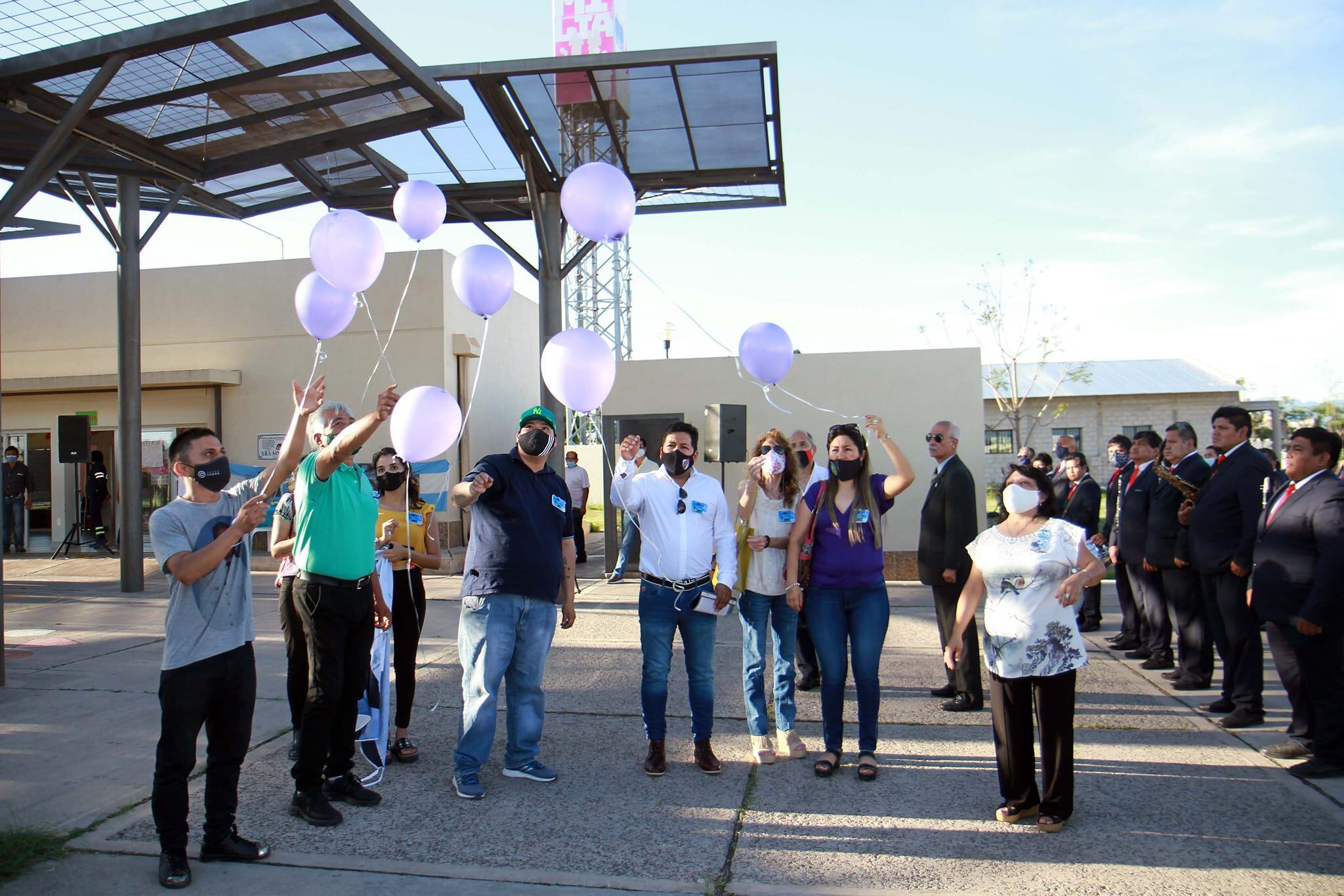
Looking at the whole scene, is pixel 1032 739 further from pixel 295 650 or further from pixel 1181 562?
pixel 295 650

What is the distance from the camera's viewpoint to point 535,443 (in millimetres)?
4465

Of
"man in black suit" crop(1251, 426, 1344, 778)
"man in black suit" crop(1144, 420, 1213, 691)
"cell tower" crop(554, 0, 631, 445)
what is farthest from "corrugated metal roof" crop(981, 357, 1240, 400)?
"man in black suit" crop(1251, 426, 1344, 778)

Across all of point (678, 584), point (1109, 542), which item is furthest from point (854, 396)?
point (678, 584)

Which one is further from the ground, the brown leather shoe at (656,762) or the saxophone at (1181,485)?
the saxophone at (1181,485)

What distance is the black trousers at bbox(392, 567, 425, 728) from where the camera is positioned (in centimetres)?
494

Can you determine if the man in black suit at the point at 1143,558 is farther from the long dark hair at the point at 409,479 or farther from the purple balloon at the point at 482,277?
the long dark hair at the point at 409,479

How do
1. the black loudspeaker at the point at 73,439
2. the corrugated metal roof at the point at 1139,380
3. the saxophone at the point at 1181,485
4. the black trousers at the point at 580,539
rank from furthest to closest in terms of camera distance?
1. the corrugated metal roof at the point at 1139,380
2. the black loudspeaker at the point at 73,439
3. the black trousers at the point at 580,539
4. the saxophone at the point at 1181,485

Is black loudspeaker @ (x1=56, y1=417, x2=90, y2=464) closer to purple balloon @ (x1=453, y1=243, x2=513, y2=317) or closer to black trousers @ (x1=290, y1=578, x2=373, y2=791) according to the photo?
purple balloon @ (x1=453, y1=243, x2=513, y2=317)

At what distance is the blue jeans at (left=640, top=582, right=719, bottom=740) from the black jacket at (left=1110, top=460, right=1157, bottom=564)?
13.8 feet

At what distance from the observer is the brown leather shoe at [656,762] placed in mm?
4648

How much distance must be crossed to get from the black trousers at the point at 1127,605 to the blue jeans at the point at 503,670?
18.3 feet

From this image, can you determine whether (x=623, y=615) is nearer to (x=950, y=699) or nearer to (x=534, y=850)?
(x=950, y=699)

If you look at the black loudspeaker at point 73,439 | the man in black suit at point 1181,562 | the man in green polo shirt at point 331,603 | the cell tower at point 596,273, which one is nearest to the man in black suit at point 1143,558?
the man in black suit at point 1181,562

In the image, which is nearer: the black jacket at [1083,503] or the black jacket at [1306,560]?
the black jacket at [1306,560]
